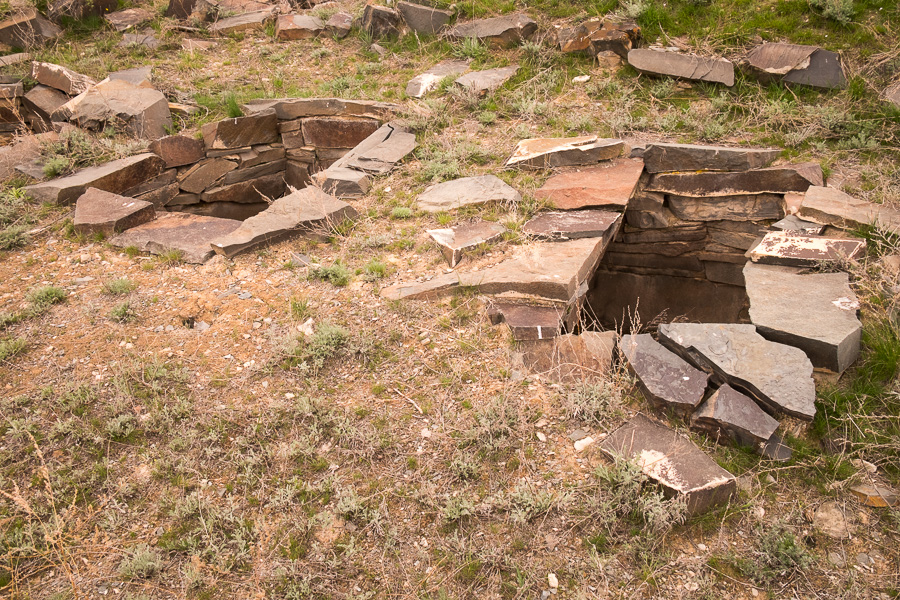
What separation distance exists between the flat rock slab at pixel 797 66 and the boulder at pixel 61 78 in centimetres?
726

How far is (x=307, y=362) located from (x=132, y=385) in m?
1.00

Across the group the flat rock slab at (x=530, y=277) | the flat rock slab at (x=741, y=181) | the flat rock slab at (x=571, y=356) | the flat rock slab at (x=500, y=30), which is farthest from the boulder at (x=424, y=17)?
the flat rock slab at (x=571, y=356)

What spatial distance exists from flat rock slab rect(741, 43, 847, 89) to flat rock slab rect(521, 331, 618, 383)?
3912 millimetres

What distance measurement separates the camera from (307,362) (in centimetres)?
354

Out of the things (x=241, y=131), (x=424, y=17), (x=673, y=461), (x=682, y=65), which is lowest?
(x=673, y=461)

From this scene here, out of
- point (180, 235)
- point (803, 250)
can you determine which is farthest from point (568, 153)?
point (180, 235)

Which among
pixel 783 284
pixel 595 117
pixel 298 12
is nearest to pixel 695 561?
pixel 783 284

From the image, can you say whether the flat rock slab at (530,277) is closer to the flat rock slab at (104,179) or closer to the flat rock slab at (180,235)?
the flat rock slab at (180,235)

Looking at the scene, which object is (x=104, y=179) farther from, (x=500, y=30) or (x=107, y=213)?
(x=500, y=30)

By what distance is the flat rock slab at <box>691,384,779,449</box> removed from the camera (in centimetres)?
285

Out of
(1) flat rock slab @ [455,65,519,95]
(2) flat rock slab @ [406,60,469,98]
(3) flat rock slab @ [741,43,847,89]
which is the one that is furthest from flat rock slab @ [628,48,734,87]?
(2) flat rock slab @ [406,60,469,98]

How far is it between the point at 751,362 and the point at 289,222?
3.52 m

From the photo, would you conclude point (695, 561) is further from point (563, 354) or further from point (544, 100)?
point (544, 100)

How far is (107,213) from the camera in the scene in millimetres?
4914
